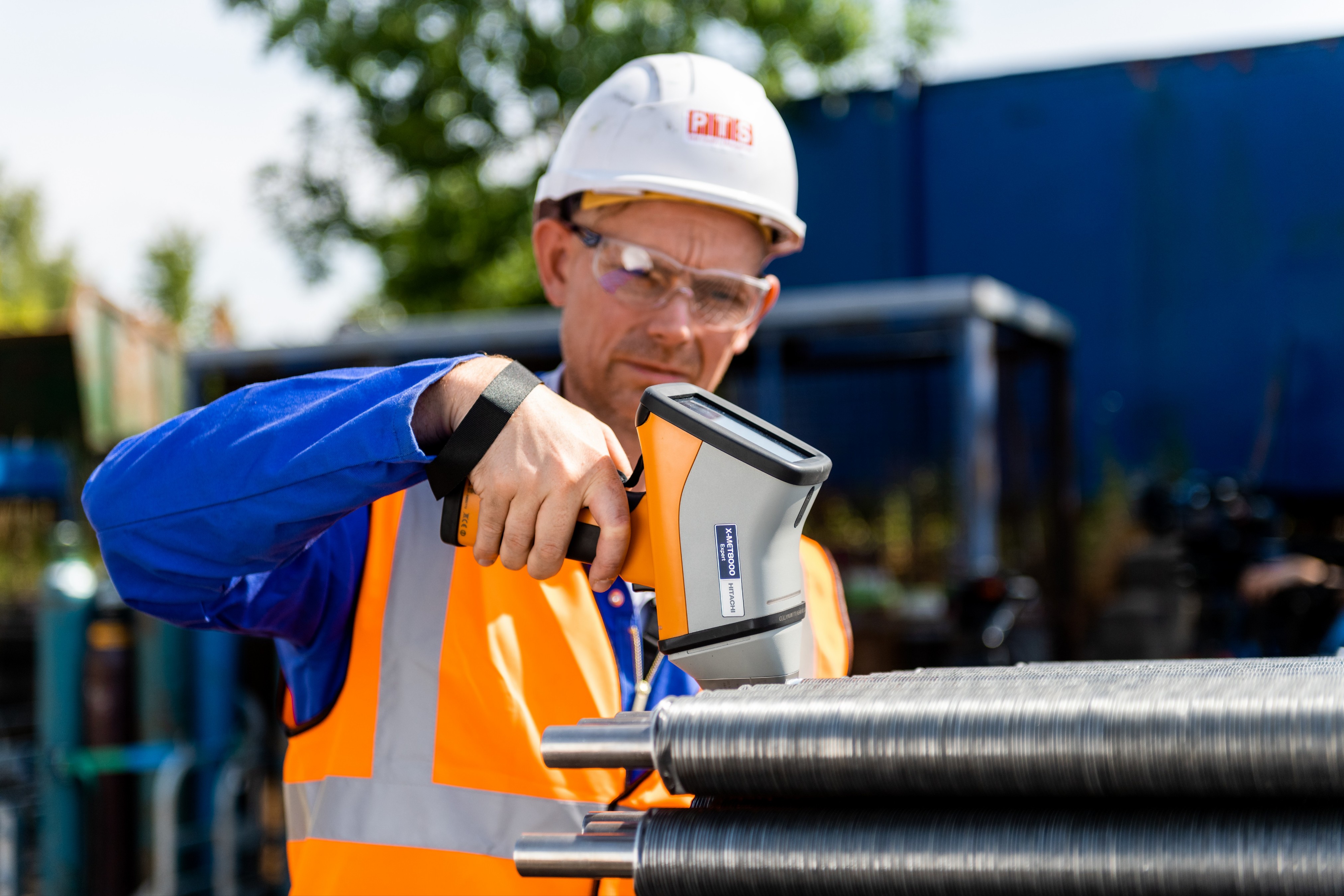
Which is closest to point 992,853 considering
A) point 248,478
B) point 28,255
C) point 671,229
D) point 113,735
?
point 248,478

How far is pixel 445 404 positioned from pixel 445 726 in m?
0.58

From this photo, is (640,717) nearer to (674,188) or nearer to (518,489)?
(518,489)

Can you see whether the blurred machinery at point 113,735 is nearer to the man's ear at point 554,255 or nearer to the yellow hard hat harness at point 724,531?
the man's ear at point 554,255

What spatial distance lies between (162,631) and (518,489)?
450 cm

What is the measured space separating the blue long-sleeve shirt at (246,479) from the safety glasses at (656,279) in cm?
66

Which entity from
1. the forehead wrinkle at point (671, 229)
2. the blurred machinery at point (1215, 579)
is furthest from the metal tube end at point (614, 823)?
the blurred machinery at point (1215, 579)

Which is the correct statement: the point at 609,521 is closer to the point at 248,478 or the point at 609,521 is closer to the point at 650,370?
the point at 248,478

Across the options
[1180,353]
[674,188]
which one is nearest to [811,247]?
[1180,353]

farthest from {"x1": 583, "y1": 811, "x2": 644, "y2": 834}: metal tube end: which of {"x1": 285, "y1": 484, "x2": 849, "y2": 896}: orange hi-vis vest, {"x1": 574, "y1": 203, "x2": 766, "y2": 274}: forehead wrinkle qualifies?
{"x1": 574, "y1": 203, "x2": 766, "y2": 274}: forehead wrinkle

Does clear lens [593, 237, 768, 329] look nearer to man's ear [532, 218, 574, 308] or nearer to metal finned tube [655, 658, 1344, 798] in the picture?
man's ear [532, 218, 574, 308]

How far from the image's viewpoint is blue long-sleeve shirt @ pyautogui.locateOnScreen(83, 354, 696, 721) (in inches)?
48.4

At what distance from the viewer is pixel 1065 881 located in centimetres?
76

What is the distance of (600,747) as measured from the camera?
2.83 feet

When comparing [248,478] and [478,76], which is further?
[478,76]
